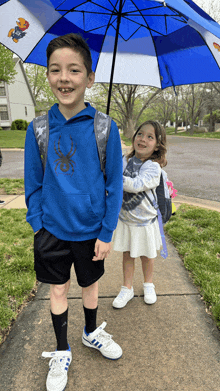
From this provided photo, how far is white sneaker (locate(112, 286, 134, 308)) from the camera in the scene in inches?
97.8

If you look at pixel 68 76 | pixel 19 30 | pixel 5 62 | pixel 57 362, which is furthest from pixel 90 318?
pixel 5 62

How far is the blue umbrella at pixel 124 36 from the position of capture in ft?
8.05

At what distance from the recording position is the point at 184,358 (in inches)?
77.2

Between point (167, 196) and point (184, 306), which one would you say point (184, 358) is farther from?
point (167, 196)

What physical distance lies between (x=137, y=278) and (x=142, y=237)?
2.64 ft

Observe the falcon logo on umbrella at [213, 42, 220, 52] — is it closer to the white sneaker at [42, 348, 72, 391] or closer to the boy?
the boy

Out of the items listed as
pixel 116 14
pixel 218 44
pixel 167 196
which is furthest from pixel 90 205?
pixel 116 14

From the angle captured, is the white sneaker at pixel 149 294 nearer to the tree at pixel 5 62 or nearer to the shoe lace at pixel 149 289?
the shoe lace at pixel 149 289

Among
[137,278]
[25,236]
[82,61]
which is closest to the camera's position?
[82,61]

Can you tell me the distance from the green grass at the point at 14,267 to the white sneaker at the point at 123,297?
0.85m

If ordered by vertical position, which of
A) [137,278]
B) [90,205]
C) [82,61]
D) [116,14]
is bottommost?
[137,278]

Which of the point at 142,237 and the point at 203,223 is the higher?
the point at 142,237

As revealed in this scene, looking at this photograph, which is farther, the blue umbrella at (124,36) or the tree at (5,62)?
the tree at (5,62)

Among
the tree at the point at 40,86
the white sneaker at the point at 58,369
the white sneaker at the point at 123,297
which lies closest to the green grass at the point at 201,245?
the white sneaker at the point at 123,297
